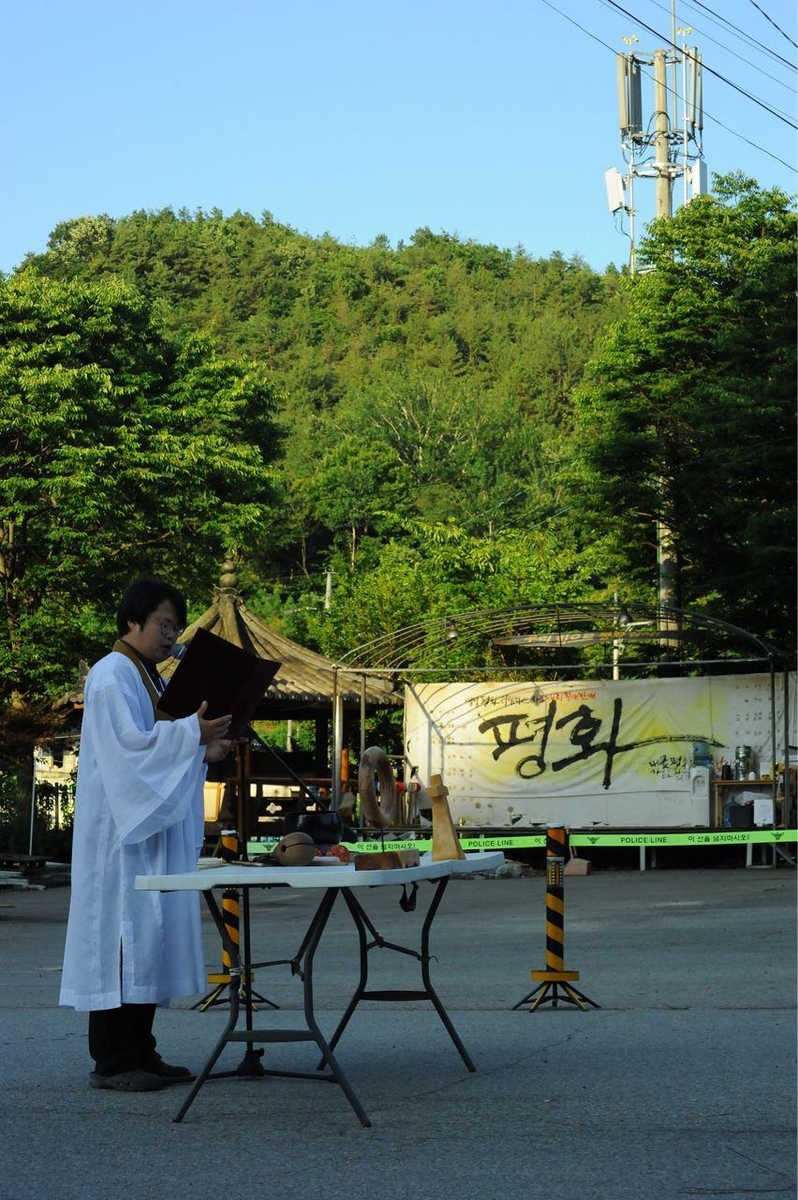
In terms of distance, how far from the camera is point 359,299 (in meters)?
96.1

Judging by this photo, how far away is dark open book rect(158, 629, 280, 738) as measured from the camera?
6457 millimetres

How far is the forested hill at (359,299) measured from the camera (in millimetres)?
84062

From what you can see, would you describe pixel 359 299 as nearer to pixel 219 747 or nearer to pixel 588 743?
pixel 588 743

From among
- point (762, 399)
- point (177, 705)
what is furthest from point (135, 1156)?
point (762, 399)

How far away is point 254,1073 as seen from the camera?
265 inches

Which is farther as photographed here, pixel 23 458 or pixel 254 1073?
pixel 23 458

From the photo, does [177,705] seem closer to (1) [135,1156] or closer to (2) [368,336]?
(1) [135,1156]

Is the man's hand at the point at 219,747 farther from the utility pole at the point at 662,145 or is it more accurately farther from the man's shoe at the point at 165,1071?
the utility pole at the point at 662,145

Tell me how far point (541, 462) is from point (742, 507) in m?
44.2

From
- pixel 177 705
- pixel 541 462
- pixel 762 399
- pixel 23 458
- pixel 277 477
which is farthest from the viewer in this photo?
pixel 541 462

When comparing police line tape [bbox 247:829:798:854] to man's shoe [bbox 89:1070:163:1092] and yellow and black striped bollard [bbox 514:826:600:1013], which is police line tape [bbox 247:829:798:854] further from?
man's shoe [bbox 89:1070:163:1092]

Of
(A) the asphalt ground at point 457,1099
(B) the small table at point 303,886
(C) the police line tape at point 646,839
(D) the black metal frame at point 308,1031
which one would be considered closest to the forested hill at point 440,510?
(C) the police line tape at point 646,839

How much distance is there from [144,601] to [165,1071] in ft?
6.25

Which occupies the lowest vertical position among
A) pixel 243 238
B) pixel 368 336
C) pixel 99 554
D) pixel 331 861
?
pixel 331 861
